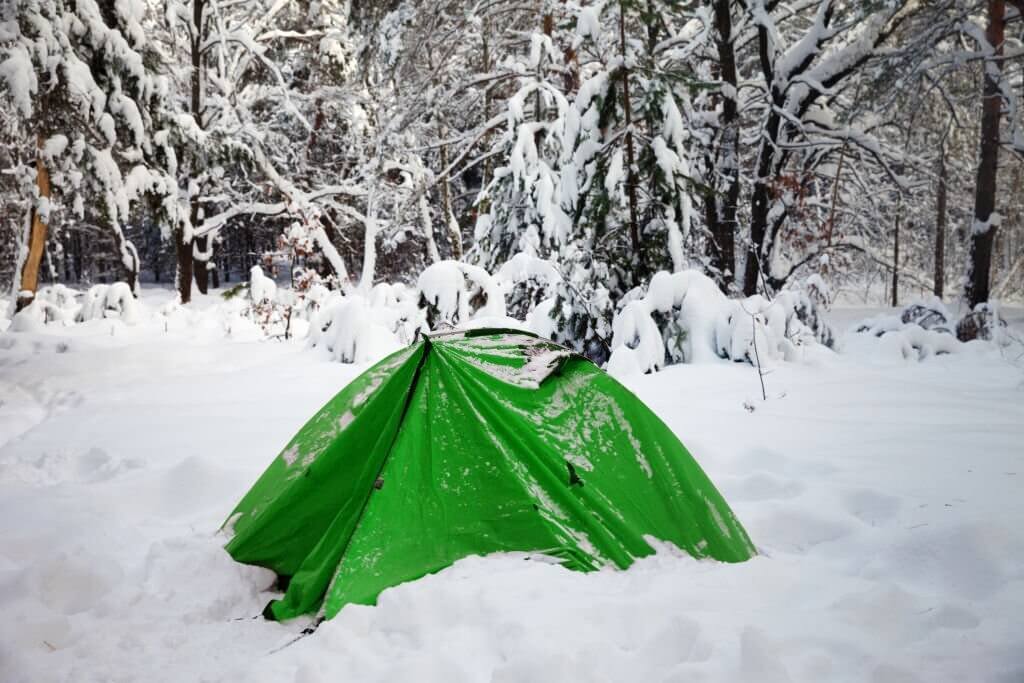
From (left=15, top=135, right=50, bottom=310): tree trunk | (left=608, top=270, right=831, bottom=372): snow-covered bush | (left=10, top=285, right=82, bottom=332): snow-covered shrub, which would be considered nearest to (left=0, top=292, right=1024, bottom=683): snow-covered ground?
(left=608, top=270, right=831, bottom=372): snow-covered bush

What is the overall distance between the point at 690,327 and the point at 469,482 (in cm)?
430

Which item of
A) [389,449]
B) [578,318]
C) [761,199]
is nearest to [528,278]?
[578,318]

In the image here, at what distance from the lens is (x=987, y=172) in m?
9.34

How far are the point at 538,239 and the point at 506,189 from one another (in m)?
0.85

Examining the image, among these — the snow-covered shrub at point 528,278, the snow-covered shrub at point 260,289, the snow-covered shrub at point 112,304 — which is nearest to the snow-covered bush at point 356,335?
the snow-covered shrub at point 528,278

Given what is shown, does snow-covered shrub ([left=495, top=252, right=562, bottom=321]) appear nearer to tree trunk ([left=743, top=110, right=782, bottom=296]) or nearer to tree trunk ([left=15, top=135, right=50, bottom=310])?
tree trunk ([left=743, top=110, right=782, bottom=296])

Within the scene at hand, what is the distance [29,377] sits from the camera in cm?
624

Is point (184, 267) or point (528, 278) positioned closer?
point (528, 278)

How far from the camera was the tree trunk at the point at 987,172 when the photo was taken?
27.7 feet

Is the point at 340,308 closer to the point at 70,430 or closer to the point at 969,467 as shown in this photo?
the point at 70,430

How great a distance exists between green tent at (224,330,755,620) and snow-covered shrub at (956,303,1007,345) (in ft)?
25.1

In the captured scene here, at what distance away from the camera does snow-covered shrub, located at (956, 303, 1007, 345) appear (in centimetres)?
806

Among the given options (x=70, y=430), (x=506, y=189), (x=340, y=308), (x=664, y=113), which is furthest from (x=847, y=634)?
(x=506, y=189)

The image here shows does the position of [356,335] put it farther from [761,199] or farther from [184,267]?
[184,267]
